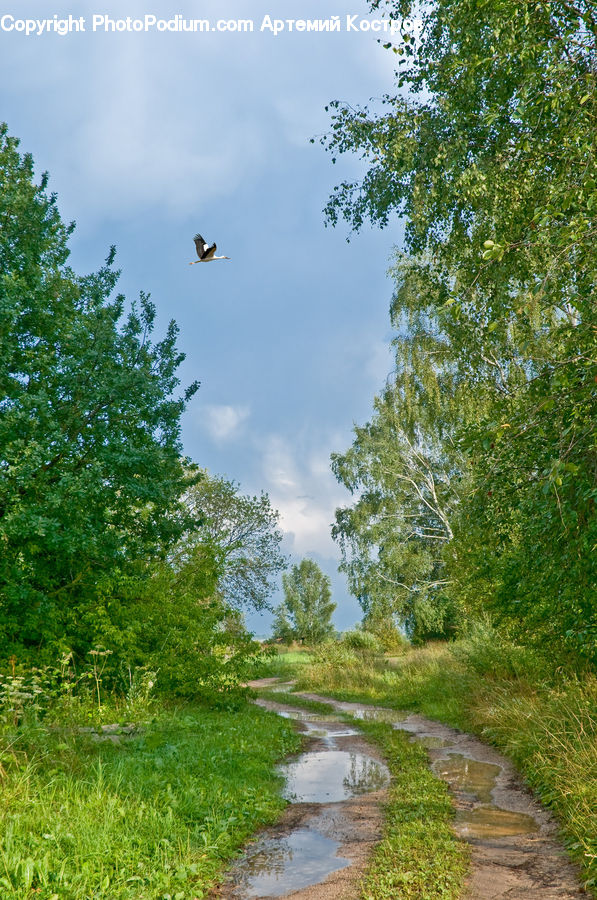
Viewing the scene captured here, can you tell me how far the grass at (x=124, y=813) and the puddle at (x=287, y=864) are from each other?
264mm

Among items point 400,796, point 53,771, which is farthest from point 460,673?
point 53,771

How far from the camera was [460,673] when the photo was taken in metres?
17.2

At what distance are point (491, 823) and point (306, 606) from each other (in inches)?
1731

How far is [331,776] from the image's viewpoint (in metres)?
10.1

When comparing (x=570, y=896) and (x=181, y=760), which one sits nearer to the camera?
(x=570, y=896)

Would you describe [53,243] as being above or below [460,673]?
above

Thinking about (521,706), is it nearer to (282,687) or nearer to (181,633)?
(181,633)

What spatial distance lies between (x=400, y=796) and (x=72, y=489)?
727 cm

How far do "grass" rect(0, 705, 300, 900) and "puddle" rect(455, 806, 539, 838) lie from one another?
7.15 ft

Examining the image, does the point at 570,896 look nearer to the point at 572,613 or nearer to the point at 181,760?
the point at 572,613

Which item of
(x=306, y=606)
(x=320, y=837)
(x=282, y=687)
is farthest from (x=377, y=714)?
(x=306, y=606)

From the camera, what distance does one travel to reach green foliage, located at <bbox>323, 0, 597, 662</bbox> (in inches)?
241

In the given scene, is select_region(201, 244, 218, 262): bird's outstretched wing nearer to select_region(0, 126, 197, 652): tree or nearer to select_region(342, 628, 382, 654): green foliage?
select_region(0, 126, 197, 652): tree

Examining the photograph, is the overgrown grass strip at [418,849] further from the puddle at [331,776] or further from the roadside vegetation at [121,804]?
the roadside vegetation at [121,804]
